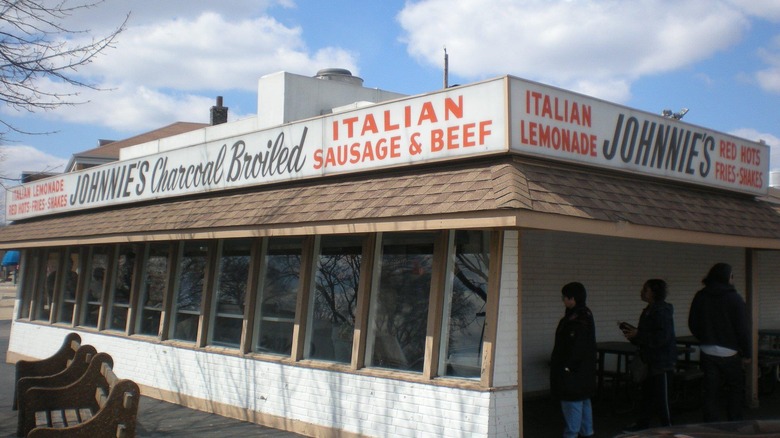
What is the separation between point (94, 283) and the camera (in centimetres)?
1467

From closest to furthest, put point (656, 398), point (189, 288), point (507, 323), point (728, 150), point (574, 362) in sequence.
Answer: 1. point (507, 323)
2. point (574, 362)
3. point (656, 398)
4. point (728, 150)
5. point (189, 288)

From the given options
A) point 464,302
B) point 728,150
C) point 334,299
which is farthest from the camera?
point 728,150

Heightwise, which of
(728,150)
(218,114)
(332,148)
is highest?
(218,114)

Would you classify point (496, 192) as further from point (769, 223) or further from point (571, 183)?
point (769, 223)

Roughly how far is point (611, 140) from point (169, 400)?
7094 mm

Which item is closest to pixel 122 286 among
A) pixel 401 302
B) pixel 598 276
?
pixel 401 302

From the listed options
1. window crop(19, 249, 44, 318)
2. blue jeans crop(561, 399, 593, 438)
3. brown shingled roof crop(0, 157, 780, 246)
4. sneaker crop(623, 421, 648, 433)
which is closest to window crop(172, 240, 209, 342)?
brown shingled roof crop(0, 157, 780, 246)

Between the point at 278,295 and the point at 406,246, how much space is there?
2.43 metres

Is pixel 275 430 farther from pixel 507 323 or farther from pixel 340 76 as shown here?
pixel 340 76

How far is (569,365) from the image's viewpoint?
7.28m

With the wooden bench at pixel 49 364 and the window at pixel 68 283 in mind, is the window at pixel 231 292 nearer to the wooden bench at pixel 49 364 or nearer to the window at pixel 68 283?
the wooden bench at pixel 49 364

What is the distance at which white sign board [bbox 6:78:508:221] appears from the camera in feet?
24.7

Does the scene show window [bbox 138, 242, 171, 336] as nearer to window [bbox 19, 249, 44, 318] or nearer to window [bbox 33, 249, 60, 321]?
window [bbox 33, 249, 60, 321]

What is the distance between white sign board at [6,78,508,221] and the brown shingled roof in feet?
0.55
